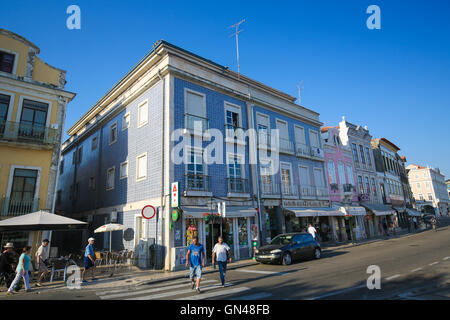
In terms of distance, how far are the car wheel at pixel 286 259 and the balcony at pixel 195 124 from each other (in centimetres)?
801

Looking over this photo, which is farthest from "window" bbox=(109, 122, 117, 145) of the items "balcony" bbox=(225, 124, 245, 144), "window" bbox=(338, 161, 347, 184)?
"window" bbox=(338, 161, 347, 184)

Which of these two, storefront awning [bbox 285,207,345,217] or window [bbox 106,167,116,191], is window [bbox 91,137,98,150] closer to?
window [bbox 106,167,116,191]

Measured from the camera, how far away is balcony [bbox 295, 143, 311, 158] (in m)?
22.1

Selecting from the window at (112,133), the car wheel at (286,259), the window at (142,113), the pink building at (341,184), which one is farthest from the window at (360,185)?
the window at (112,133)

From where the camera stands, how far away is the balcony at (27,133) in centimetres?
1317

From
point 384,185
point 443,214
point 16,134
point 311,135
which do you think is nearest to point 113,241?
point 16,134

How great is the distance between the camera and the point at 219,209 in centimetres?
1373

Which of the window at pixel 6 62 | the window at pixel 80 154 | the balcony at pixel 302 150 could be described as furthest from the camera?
the window at pixel 80 154

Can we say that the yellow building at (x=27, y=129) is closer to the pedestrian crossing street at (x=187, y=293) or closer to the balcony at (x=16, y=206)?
the balcony at (x=16, y=206)

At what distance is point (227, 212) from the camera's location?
14.6m

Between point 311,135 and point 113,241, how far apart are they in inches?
727

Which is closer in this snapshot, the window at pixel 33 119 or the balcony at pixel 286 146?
the window at pixel 33 119

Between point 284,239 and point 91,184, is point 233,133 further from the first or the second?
point 91,184

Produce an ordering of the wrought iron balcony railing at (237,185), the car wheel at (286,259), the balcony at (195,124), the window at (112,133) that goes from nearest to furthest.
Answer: the car wheel at (286,259) < the balcony at (195,124) < the wrought iron balcony railing at (237,185) < the window at (112,133)
